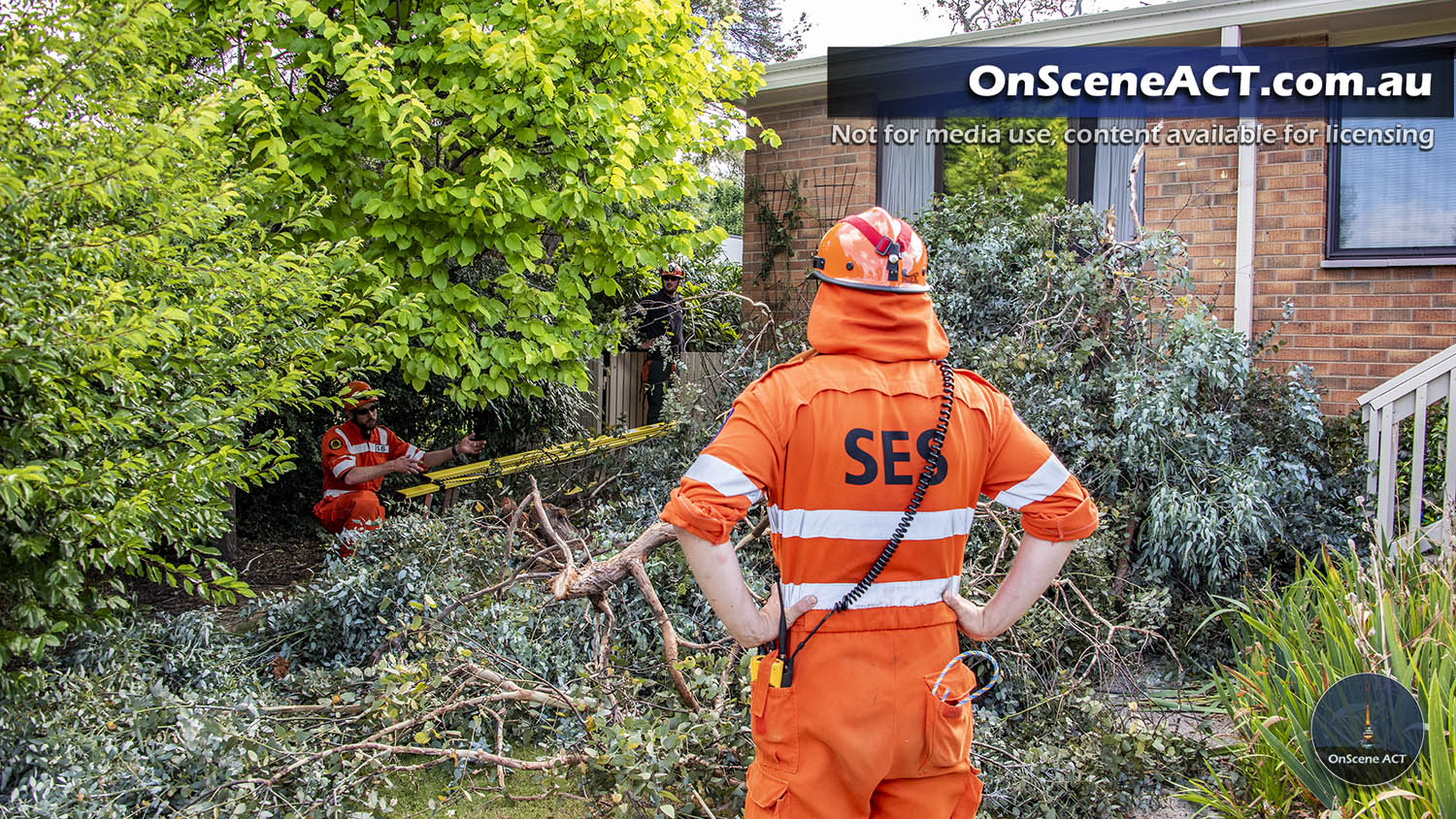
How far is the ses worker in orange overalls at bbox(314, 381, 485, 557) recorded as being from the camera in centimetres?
646

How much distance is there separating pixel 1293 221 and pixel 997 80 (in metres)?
2.48

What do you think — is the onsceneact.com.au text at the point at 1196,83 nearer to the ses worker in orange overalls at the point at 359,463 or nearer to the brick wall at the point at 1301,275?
the brick wall at the point at 1301,275

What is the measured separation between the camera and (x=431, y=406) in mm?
9117

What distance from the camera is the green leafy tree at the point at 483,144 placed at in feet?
17.2

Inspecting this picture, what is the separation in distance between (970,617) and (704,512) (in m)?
0.73

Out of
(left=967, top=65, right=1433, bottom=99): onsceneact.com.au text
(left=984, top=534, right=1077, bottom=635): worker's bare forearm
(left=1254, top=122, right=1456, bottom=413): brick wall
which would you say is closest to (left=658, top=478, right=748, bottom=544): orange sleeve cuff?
(left=984, top=534, right=1077, bottom=635): worker's bare forearm

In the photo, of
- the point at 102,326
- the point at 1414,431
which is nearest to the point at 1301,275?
the point at 1414,431

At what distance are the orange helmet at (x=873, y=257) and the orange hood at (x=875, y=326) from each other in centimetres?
3

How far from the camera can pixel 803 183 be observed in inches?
359

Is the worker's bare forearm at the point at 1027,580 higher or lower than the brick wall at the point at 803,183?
lower

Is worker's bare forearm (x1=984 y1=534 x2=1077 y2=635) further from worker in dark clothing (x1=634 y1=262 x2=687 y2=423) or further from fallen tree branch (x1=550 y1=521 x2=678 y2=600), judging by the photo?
worker in dark clothing (x1=634 y1=262 x2=687 y2=423)

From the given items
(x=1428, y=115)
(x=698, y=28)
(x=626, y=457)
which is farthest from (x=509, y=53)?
(x=1428, y=115)

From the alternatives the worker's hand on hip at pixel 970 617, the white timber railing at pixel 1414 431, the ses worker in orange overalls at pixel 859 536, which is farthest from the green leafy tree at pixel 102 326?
the white timber railing at pixel 1414 431

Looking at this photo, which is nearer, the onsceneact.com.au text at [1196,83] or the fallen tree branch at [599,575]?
the fallen tree branch at [599,575]
